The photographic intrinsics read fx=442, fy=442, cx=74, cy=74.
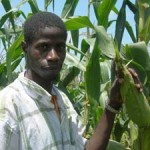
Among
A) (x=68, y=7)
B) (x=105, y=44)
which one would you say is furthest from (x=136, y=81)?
(x=68, y=7)

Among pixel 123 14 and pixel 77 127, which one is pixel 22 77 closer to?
pixel 77 127

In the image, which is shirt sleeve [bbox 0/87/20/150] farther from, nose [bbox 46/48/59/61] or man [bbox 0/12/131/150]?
nose [bbox 46/48/59/61]

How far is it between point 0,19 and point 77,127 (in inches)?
26.7

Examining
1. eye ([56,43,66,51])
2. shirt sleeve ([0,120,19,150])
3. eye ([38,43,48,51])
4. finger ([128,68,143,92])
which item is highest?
eye ([38,43,48,51])

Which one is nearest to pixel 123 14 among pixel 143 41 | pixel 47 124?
pixel 143 41

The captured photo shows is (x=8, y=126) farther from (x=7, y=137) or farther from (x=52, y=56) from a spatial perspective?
(x=52, y=56)

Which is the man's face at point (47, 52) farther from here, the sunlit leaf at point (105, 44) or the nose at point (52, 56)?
the sunlit leaf at point (105, 44)

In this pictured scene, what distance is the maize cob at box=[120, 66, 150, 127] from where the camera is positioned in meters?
1.14

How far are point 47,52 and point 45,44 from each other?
22mm

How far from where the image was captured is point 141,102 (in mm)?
1164

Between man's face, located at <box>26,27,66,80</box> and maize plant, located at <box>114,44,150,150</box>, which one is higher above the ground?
man's face, located at <box>26,27,66,80</box>

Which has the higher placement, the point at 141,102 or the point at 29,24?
the point at 29,24

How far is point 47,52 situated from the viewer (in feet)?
3.74

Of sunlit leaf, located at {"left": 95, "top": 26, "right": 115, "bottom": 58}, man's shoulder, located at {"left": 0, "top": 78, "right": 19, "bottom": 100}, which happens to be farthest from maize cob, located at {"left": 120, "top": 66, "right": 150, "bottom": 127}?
man's shoulder, located at {"left": 0, "top": 78, "right": 19, "bottom": 100}
